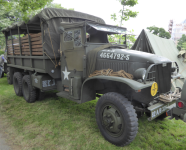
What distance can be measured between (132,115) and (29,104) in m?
3.85

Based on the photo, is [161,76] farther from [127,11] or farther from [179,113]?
[127,11]

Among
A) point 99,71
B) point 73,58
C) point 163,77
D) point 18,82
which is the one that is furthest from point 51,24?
point 163,77

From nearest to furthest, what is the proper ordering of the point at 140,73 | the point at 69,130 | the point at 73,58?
the point at 140,73 → the point at 69,130 → the point at 73,58

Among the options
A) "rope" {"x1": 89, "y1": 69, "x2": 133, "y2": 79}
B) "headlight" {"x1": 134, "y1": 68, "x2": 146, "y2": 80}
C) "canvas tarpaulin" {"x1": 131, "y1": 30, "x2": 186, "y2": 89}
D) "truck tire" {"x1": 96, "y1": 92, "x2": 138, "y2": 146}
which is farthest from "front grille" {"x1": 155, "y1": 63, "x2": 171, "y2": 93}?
"canvas tarpaulin" {"x1": 131, "y1": 30, "x2": 186, "y2": 89}

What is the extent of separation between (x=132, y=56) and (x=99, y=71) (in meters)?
0.78

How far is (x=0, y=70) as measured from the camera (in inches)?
416

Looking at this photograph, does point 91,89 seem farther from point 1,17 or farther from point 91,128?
point 1,17

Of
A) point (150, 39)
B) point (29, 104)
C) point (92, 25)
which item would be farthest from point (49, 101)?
point (150, 39)

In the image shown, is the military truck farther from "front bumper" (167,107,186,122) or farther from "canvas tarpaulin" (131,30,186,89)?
"canvas tarpaulin" (131,30,186,89)

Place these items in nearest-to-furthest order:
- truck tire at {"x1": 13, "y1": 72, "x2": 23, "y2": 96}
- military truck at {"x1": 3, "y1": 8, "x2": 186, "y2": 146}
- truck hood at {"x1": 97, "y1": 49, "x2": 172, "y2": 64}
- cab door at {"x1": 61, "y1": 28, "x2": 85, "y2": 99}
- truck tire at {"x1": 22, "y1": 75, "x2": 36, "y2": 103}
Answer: military truck at {"x1": 3, "y1": 8, "x2": 186, "y2": 146}, truck hood at {"x1": 97, "y1": 49, "x2": 172, "y2": 64}, cab door at {"x1": 61, "y1": 28, "x2": 85, "y2": 99}, truck tire at {"x1": 22, "y1": 75, "x2": 36, "y2": 103}, truck tire at {"x1": 13, "y1": 72, "x2": 23, "y2": 96}

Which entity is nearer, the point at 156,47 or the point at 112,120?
the point at 112,120

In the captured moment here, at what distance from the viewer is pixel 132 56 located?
2.93m

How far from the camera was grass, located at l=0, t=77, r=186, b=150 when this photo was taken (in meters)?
2.85

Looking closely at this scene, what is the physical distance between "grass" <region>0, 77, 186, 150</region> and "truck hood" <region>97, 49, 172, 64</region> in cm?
160
